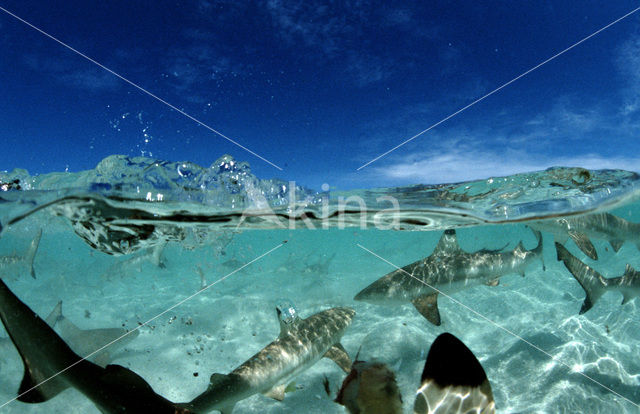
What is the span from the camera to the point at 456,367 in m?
3.12

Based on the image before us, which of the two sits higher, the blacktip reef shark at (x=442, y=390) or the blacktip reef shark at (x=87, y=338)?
the blacktip reef shark at (x=442, y=390)

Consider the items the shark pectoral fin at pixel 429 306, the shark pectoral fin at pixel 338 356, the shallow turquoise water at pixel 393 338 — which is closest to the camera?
the shallow turquoise water at pixel 393 338

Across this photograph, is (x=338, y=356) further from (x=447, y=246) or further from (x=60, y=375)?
(x=60, y=375)

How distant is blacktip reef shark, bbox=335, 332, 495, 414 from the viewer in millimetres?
3055

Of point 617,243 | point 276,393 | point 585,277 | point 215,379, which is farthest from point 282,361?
point 617,243

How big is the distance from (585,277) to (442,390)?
7.03 metres

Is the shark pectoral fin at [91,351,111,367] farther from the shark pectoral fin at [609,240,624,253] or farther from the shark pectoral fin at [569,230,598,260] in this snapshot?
the shark pectoral fin at [609,240,624,253]

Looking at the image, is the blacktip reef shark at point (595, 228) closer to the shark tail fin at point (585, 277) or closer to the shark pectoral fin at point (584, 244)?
the shark pectoral fin at point (584, 244)

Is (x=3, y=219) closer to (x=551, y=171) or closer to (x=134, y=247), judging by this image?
(x=134, y=247)

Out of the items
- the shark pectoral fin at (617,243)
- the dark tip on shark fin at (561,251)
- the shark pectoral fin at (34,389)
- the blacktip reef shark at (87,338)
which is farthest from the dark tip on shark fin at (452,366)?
the shark pectoral fin at (617,243)

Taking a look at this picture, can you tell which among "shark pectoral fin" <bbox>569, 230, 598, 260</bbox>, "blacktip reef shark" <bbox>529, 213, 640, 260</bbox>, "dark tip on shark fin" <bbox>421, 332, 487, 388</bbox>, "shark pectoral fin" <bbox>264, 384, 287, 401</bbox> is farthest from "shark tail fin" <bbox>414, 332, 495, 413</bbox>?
"blacktip reef shark" <bbox>529, 213, 640, 260</bbox>

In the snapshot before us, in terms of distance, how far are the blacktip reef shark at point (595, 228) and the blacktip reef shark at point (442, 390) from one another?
969 centimetres

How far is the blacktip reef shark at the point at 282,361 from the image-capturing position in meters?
4.47

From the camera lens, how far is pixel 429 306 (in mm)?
7605
